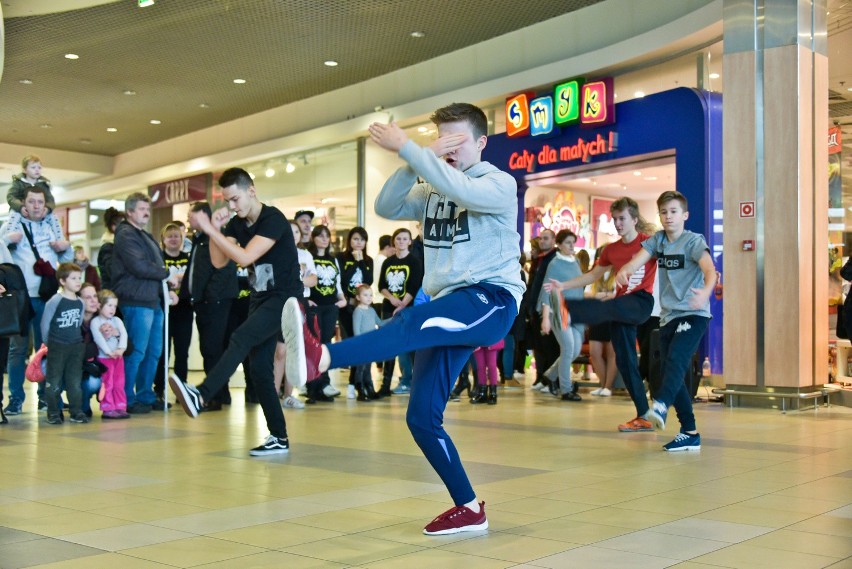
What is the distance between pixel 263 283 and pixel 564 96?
347 inches

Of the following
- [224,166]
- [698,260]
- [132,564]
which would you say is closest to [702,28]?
[698,260]

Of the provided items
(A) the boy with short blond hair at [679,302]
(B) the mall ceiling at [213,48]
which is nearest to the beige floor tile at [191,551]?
(A) the boy with short blond hair at [679,302]

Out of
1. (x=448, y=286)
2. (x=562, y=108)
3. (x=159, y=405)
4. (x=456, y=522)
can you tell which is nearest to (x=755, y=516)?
(x=456, y=522)

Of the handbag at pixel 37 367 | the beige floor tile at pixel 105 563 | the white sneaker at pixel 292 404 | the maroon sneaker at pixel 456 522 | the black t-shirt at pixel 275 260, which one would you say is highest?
the black t-shirt at pixel 275 260

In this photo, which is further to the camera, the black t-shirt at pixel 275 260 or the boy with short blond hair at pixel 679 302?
the boy with short blond hair at pixel 679 302

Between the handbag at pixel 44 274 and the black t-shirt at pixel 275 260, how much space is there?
3.21 metres

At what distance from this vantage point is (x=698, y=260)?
602 centimetres

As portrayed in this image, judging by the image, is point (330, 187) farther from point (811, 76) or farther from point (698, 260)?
point (698, 260)

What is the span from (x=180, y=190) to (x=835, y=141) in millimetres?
14848

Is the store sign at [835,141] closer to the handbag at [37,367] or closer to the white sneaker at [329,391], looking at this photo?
the white sneaker at [329,391]

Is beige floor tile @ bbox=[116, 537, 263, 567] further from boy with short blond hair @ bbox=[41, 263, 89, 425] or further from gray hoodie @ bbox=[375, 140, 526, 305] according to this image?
boy with short blond hair @ bbox=[41, 263, 89, 425]

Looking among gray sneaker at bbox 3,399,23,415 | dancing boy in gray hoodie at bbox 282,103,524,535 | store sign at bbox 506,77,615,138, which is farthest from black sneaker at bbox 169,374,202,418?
store sign at bbox 506,77,615,138

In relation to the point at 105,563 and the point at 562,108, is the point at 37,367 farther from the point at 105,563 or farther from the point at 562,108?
the point at 562,108

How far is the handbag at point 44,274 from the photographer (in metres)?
8.05
